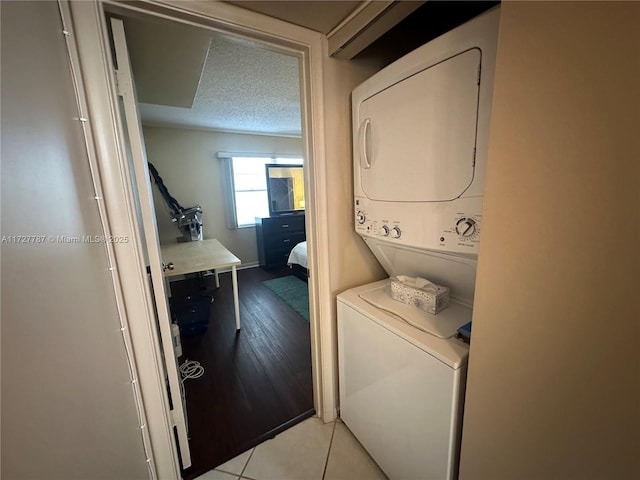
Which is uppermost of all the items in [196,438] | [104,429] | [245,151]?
[245,151]

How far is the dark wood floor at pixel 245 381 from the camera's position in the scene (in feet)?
4.90

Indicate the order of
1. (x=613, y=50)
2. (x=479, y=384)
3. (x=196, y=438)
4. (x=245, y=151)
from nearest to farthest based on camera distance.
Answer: (x=613, y=50), (x=479, y=384), (x=196, y=438), (x=245, y=151)

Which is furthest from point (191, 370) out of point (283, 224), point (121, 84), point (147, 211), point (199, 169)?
point (199, 169)

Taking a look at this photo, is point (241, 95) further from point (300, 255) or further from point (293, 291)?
point (293, 291)

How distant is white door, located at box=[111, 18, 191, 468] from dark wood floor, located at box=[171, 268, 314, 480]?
27 centimetres

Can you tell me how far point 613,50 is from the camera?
0.42 metres

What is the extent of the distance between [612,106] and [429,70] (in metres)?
0.56

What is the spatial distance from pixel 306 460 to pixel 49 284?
143 cm

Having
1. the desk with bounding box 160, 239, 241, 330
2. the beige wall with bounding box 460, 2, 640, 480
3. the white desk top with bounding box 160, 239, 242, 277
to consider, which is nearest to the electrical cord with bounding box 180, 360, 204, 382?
the desk with bounding box 160, 239, 241, 330

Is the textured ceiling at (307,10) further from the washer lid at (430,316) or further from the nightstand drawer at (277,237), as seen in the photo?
the nightstand drawer at (277,237)


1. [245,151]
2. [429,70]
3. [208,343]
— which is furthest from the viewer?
[245,151]

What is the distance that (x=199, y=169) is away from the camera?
13.5 feet

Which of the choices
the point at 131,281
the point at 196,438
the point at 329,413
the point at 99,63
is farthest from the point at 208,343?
the point at 99,63

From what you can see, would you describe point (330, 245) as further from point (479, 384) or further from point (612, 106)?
point (612, 106)
